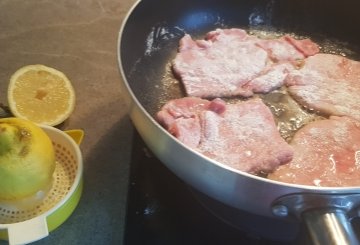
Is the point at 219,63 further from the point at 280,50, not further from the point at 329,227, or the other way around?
the point at 329,227

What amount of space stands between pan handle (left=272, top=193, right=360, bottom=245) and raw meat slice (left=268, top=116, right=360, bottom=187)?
16 centimetres

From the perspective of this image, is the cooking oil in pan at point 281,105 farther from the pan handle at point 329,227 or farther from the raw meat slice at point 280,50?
the pan handle at point 329,227

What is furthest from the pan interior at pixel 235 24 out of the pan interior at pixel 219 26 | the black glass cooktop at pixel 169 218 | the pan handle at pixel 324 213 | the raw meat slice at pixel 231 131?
the pan handle at pixel 324 213

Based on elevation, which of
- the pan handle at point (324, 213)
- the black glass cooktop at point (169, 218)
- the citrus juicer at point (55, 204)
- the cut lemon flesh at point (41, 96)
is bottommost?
the black glass cooktop at point (169, 218)

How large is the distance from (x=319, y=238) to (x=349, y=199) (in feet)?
0.24

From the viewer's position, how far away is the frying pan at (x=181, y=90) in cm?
57

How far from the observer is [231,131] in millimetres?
818

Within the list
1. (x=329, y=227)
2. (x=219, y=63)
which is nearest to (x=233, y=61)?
(x=219, y=63)

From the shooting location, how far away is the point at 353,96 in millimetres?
925

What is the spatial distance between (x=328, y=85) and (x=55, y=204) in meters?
0.57

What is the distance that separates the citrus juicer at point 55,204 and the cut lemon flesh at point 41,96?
0.05 meters

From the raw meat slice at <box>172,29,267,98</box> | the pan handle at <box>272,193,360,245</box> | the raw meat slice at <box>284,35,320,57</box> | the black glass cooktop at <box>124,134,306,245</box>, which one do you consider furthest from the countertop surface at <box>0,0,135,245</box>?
the raw meat slice at <box>284,35,320,57</box>

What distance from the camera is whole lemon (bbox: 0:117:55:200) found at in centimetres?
61

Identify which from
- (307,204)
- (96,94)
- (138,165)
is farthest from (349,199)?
(96,94)
